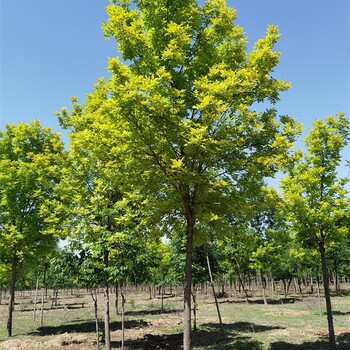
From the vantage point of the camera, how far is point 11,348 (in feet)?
43.7

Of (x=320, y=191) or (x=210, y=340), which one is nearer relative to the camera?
(x=320, y=191)

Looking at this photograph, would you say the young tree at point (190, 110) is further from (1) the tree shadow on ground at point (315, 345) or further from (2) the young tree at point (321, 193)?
(1) the tree shadow on ground at point (315, 345)

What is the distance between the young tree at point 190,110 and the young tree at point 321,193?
4675 millimetres

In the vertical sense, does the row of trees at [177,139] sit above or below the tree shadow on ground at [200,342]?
above

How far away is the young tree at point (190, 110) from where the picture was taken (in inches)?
274

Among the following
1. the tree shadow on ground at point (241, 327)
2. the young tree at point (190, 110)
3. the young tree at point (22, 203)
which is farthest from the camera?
the tree shadow on ground at point (241, 327)

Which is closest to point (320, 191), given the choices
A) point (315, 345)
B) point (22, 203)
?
point (315, 345)

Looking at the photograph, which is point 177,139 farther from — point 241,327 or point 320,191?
point 241,327

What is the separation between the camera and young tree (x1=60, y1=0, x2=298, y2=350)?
6953 mm

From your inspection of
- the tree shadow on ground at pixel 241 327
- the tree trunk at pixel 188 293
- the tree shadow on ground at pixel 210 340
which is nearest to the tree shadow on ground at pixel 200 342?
the tree shadow on ground at pixel 210 340

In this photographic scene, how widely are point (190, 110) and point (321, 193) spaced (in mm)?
6850

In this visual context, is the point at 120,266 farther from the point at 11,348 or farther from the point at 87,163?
the point at 11,348

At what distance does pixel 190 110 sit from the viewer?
8.27 metres

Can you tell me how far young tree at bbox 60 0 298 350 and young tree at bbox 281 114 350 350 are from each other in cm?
468
